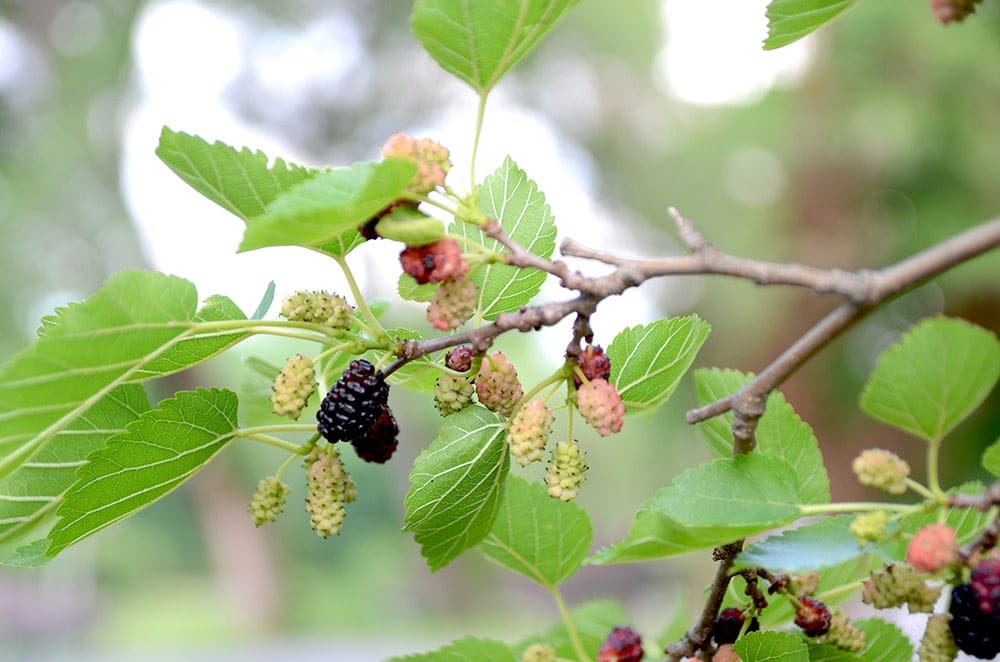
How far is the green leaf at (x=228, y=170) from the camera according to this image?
441 millimetres

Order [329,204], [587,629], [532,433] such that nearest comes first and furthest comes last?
[329,204] < [532,433] < [587,629]

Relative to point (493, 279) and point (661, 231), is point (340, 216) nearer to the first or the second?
point (493, 279)

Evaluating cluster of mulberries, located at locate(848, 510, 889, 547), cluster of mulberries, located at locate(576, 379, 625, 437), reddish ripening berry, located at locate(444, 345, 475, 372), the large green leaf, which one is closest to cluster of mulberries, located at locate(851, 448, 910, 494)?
cluster of mulberries, located at locate(848, 510, 889, 547)

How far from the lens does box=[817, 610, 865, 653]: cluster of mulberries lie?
0.49m

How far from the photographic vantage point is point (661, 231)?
320 inches

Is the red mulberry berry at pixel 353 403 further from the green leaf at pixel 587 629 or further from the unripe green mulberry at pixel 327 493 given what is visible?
the green leaf at pixel 587 629

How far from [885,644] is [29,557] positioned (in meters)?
0.50

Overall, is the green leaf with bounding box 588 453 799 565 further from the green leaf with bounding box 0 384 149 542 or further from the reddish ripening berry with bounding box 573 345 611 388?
the green leaf with bounding box 0 384 149 542

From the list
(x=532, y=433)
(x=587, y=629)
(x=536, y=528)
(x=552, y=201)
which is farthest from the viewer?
(x=552, y=201)

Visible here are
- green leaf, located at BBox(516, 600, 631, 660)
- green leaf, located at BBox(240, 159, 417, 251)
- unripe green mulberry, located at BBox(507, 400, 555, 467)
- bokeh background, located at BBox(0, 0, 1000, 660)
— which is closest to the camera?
green leaf, located at BBox(240, 159, 417, 251)

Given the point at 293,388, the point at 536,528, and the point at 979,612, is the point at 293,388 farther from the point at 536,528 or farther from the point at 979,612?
the point at 979,612

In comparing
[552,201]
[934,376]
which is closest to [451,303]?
[934,376]

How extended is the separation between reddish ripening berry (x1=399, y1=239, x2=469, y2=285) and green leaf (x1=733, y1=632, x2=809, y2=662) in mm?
247

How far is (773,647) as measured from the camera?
457mm
